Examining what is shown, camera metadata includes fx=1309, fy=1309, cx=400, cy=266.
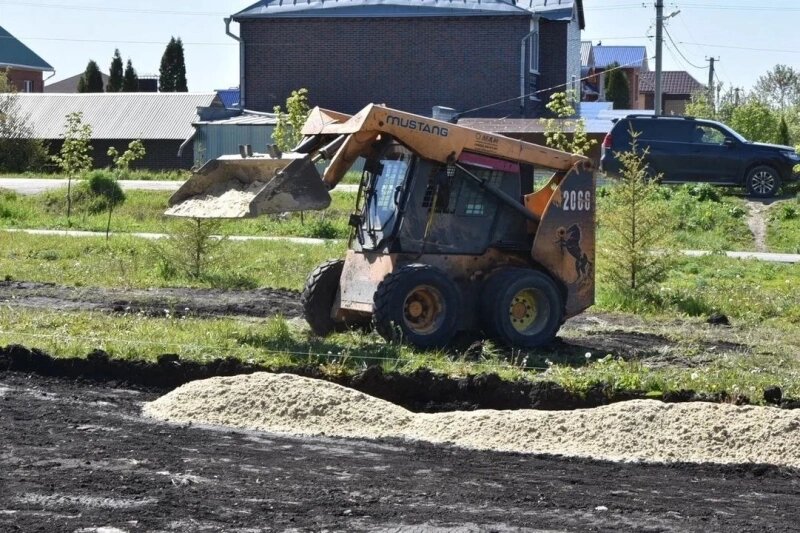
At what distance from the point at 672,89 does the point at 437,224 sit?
9103 centimetres

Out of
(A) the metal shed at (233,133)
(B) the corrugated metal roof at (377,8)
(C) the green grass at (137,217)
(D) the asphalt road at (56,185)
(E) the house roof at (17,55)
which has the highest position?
(E) the house roof at (17,55)

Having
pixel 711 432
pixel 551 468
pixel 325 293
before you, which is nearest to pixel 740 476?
pixel 711 432

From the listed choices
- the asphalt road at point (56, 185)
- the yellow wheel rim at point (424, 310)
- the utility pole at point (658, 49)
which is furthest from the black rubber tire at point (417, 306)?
the utility pole at point (658, 49)

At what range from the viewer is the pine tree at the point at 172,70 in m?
78.1

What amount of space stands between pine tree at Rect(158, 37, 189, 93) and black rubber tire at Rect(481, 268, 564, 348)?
66.3 meters

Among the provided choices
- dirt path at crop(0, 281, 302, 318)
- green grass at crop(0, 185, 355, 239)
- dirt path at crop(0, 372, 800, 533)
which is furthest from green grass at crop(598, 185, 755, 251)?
dirt path at crop(0, 372, 800, 533)

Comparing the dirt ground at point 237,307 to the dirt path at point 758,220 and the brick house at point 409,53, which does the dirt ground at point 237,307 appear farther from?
the brick house at point 409,53

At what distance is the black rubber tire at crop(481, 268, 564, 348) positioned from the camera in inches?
537

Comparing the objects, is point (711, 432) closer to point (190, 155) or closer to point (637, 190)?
point (637, 190)

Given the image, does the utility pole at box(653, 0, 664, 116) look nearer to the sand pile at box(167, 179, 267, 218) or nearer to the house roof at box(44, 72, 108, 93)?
the sand pile at box(167, 179, 267, 218)

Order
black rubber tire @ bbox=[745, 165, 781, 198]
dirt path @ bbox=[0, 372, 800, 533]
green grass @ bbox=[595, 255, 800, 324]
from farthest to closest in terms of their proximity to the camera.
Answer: black rubber tire @ bbox=[745, 165, 781, 198]
green grass @ bbox=[595, 255, 800, 324]
dirt path @ bbox=[0, 372, 800, 533]

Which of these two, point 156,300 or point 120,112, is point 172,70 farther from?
point 156,300

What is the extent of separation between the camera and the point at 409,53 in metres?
47.7

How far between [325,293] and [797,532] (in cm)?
762
